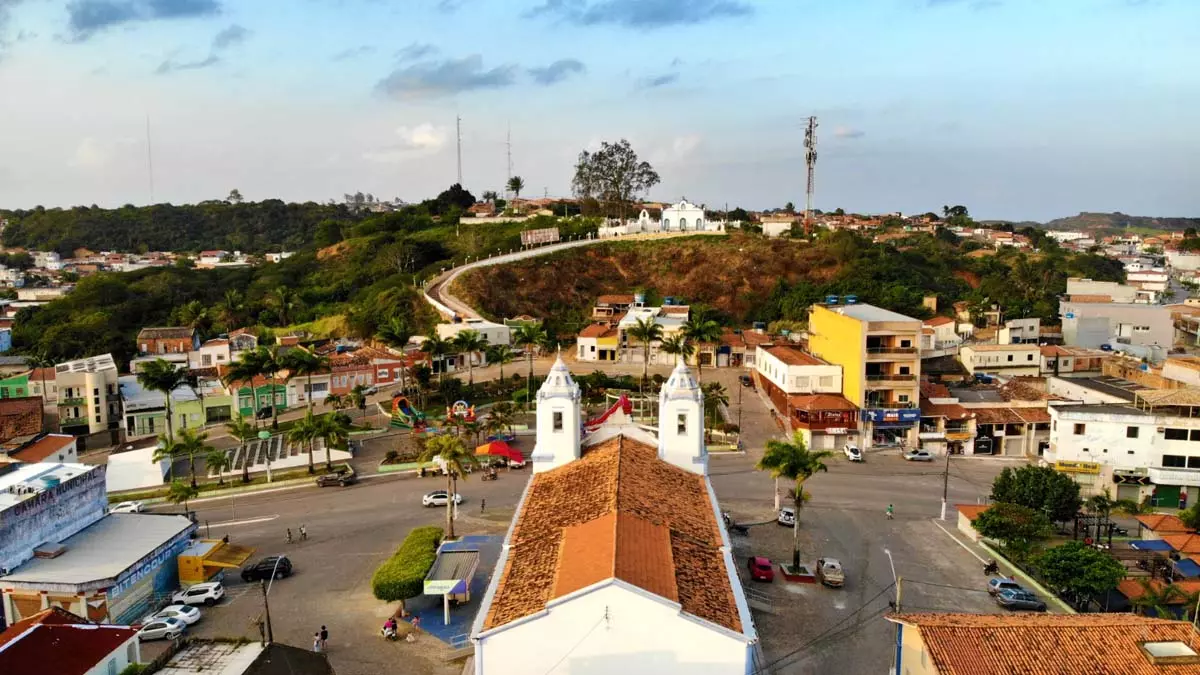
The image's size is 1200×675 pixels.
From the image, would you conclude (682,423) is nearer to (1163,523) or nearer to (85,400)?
(1163,523)

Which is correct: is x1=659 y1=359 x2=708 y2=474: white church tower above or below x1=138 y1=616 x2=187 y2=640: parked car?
above

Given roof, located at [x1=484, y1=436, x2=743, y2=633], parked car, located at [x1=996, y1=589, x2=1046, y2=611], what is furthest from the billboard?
parked car, located at [x1=996, y1=589, x2=1046, y2=611]

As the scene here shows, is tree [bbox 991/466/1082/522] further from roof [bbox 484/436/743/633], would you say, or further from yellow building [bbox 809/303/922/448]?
roof [bbox 484/436/743/633]

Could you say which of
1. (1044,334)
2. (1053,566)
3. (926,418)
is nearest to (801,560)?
(1053,566)

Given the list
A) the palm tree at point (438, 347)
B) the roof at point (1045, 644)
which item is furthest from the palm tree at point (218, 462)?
the roof at point (1045, 644)

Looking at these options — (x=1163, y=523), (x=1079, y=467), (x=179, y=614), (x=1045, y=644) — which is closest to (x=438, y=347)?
(x=179, y=614)

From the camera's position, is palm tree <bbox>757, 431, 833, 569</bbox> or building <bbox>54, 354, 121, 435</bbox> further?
building <bbox>54, 354, 121, 435</bbox>
